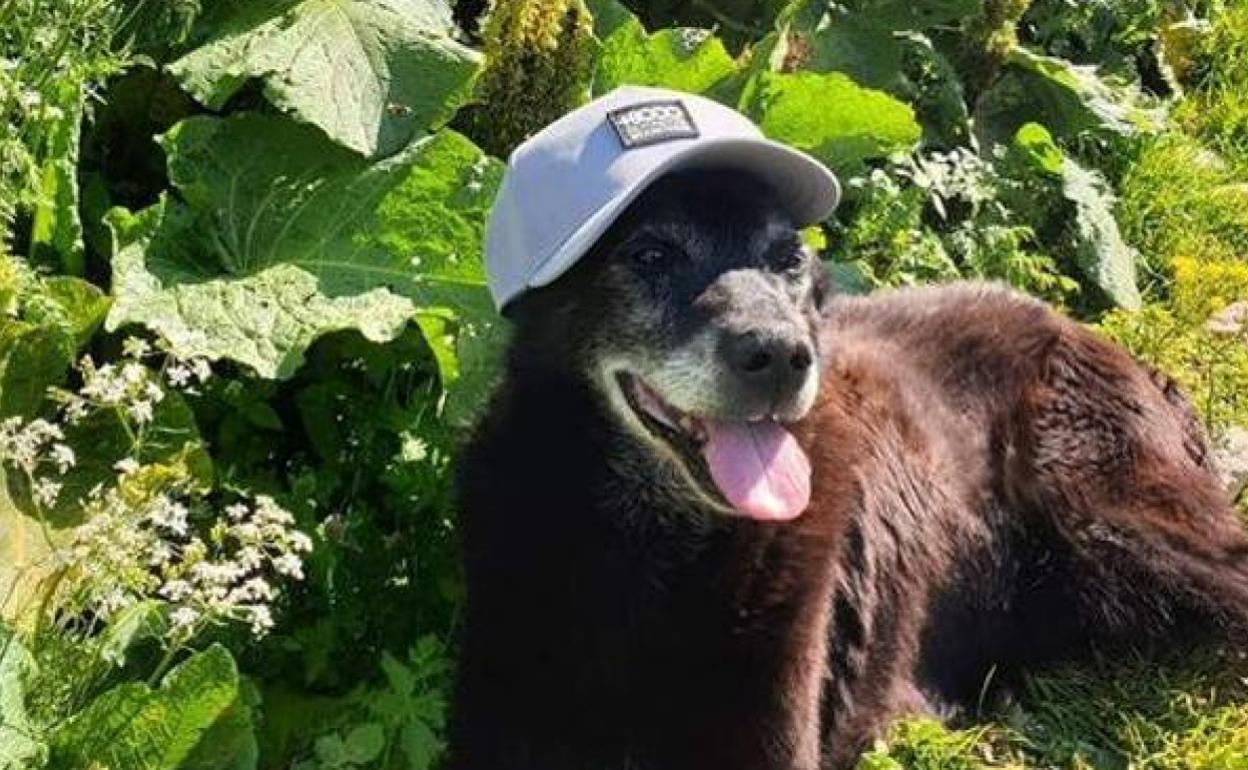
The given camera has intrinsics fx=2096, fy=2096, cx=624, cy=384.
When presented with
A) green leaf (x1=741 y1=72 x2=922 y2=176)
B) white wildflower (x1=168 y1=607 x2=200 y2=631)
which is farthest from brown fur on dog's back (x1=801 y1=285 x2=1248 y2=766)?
white wildflower (x1=168 y1=607 x2=200 y2=631)

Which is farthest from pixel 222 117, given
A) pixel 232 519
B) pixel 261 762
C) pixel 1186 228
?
pixel 1186 228

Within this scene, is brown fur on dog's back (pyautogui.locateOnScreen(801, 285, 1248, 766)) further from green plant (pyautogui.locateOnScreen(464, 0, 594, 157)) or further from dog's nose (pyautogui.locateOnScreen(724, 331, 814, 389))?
dog's nose (pyautogui.locateOnScreen(724, 331, 814, 389))

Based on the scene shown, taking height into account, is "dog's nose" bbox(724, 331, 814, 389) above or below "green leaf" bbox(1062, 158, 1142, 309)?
above

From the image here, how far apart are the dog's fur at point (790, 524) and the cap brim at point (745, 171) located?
0.15 ft

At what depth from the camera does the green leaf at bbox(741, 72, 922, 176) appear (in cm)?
519

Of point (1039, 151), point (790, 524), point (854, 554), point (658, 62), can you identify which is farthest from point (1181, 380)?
point (790, 524)

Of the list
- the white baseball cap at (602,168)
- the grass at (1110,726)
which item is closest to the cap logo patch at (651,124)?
the white baseball cap at (602,168)

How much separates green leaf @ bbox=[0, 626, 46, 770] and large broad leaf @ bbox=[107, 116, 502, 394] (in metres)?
0.95

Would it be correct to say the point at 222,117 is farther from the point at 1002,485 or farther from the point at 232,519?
the point at 1002,485

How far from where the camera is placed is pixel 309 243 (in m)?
4.80

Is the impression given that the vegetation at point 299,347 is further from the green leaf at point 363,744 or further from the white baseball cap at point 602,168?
the white baseball cap at point 602,168

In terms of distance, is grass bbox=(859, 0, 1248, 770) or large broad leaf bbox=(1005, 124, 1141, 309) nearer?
grass bbox=(859, 0, 1248, 770)

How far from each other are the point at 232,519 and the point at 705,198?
4.73 feet

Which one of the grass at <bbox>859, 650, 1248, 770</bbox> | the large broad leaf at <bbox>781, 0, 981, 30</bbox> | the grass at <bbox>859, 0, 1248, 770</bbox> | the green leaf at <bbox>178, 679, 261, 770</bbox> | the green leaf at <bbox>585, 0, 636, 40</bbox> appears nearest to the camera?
the green leaf at <bbox>178, 679, 261, 770</bbox>
